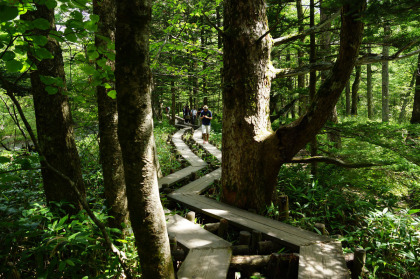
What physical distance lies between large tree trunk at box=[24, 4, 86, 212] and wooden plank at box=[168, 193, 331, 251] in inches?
99.4

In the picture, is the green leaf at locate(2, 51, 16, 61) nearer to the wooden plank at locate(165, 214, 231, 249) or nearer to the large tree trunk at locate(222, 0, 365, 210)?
the wooden plank at locate(165, 214, 231, 249)

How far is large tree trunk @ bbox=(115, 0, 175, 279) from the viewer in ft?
6.14

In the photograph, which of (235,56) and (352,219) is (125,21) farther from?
Result: (352,219)

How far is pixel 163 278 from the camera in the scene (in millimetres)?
2449

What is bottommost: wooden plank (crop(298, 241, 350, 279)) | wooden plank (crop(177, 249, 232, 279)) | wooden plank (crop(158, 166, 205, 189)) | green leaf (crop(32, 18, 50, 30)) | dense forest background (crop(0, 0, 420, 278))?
wooden plank (crop(298, 241, 350, 279))

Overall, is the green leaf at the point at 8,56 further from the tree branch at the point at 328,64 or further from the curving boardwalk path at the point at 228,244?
the tree branch at the point at 328,64

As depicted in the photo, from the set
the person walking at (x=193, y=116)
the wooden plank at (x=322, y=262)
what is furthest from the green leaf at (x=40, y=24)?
the person walking at (x=193, y=116)

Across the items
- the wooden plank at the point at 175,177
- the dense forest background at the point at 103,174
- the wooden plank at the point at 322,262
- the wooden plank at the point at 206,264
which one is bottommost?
the wooden plank at the point at 322,262

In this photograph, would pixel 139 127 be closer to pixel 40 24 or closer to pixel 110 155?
pixel 40 24

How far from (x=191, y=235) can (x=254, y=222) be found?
4.22 ft

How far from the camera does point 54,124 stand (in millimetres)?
3609

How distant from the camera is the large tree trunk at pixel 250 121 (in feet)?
15.0

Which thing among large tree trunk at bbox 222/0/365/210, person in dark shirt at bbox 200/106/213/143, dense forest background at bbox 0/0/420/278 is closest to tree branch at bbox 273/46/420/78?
dense forest background at bbox 0/0/420/278

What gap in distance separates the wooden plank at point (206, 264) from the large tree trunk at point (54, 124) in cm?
217
